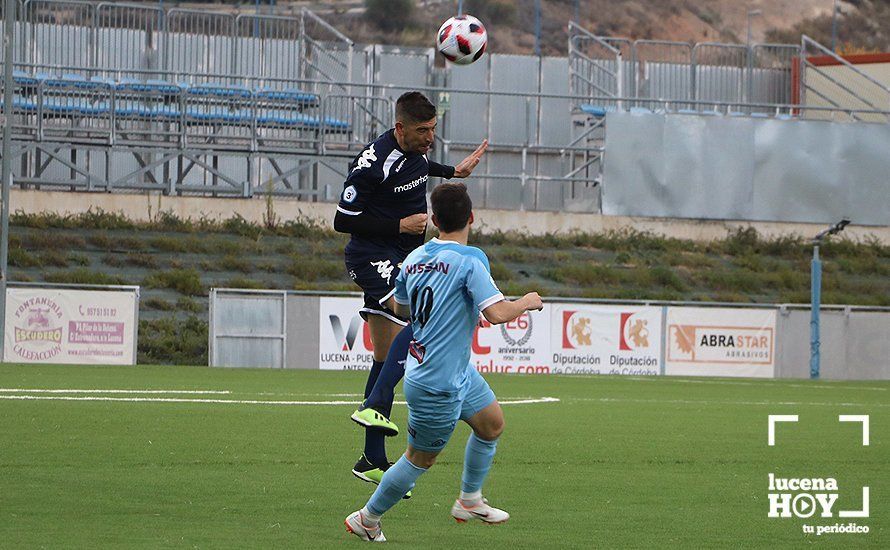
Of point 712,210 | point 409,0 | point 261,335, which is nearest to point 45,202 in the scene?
point 261,335

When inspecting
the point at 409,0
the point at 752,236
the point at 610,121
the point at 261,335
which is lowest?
the point at 261,335

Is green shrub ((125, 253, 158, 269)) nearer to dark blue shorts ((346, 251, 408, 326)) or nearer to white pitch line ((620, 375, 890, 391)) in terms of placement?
white pitch line ((620, 375, 890, 391))

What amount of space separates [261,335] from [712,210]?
47.6ft

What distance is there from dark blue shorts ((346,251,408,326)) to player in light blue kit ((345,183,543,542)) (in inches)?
77.9

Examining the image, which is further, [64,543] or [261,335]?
[261,335]

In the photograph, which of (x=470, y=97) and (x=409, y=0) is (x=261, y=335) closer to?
(x=470, y=97)

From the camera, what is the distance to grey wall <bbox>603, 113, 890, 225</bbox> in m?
34.3

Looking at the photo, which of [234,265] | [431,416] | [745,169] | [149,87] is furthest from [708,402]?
[745,169]

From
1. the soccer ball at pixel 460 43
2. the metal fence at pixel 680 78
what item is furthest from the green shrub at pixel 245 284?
the soccer ball at pixel 460 43

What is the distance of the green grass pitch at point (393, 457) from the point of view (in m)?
6.82

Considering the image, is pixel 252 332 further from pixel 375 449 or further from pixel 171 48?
pixel 375 449

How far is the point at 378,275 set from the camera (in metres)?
8.80

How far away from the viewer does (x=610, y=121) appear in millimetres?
34219

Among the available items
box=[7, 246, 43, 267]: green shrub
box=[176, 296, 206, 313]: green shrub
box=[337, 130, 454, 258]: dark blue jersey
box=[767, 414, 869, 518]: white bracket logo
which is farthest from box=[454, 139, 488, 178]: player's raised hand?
box=[7, 246, 43, 267]: green shrub
